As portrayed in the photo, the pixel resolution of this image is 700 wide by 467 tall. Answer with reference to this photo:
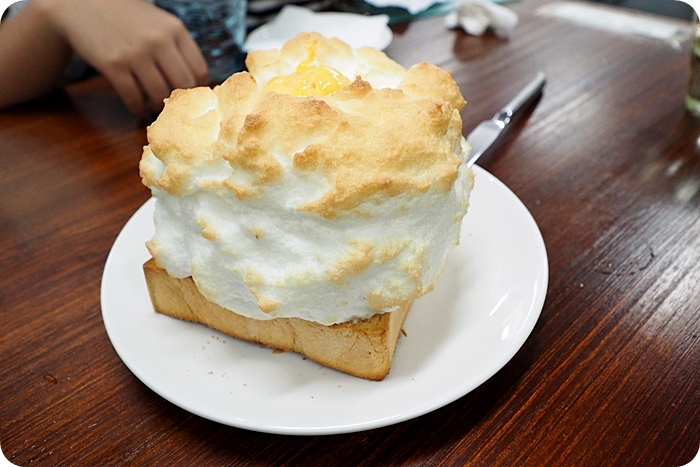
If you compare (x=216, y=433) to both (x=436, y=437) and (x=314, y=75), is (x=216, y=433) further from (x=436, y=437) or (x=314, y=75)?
(x=314, y=75)

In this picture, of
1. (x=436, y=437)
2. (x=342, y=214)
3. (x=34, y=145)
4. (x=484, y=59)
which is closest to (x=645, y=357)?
(x=436, y=437)

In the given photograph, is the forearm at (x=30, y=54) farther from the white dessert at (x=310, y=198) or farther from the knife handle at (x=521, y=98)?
the knife handle at (x=521, y=98)

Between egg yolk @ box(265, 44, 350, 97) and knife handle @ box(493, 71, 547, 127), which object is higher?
egg yolk @ box(265, 44, 350, 97)

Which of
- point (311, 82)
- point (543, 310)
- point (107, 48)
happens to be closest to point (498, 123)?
point (543, 310)

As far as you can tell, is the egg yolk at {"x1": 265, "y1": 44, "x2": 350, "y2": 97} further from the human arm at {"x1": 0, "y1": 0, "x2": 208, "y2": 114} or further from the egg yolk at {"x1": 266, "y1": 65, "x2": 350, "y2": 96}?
the human arm at {"x1": 0, "y1": 0, "x2": 208, "y2": 114}

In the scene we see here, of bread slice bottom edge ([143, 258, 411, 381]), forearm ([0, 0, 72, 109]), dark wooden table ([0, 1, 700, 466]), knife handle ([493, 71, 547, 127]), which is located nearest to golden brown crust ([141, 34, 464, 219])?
bread slice bottom edge ([143, 258, 411, 381])

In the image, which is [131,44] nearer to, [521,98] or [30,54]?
[30,54]
